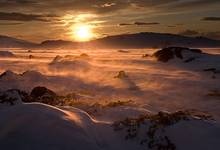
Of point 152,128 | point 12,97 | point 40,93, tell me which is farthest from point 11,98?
point 152,128

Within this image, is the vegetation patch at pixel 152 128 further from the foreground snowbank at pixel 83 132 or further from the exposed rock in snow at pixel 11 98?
the exposed rock in snow at pixel 11 98

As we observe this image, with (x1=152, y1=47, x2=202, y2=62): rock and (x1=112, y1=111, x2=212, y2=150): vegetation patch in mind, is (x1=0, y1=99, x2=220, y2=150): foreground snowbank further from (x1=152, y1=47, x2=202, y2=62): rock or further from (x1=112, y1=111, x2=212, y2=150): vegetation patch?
(x1=152, y1=47, x2=202, y2=62): rock

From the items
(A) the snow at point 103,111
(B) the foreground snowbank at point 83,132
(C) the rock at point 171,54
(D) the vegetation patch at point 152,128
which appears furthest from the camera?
(C) the rock at point 171,54

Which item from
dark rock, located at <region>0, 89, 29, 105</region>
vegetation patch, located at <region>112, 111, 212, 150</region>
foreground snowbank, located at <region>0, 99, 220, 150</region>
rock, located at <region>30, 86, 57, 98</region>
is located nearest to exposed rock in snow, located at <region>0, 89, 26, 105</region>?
dark rock, located at <region>0, 89, 29, 105</region>

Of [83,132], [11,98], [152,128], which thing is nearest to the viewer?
[83,132]

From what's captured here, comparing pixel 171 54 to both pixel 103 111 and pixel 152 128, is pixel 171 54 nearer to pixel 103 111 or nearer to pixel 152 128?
pixel 103 111

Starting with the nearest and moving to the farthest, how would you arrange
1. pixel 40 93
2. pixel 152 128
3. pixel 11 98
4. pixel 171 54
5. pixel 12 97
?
pixel 152 128 → pixel 11 98 → pixel 12 97 → pixel 40 93 → pixel 171 54

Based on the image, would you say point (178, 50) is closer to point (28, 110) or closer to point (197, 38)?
point (28, 110)

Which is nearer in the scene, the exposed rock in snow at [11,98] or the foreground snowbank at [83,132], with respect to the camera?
the foreground snowbank at [83,132]

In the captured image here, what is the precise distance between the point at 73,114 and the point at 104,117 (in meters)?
1.41

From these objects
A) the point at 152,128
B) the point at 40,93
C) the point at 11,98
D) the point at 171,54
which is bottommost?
the point at 152,128

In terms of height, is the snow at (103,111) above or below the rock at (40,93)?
below

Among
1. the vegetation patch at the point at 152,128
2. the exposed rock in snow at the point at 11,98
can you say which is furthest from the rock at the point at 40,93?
the vegetation patch at the point at 152,128

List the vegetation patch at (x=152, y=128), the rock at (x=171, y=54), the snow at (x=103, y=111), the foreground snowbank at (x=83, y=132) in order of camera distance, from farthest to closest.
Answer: the rock at (x=171, y=54) → the vegetation patch at (x=152, y=128) → the snow at (x=103, y=111) → the foreground snowbank at (x=83, y=132)
